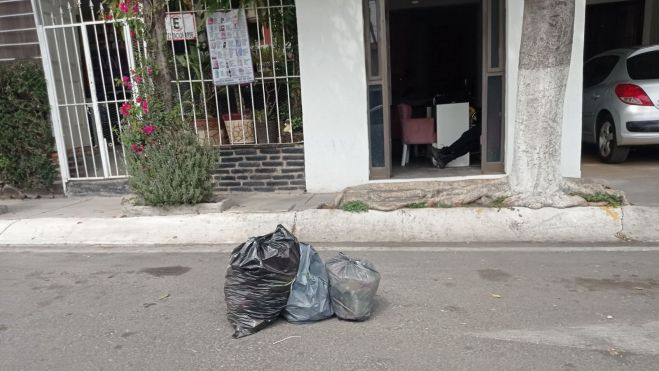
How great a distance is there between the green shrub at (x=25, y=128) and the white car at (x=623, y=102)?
8775mm

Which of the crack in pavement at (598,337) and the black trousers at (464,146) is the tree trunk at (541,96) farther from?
the crack in pavement at (598,337)

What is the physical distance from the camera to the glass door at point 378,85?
7.18m

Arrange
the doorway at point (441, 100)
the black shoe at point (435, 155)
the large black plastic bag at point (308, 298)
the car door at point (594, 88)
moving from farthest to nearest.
A: 1. the car door at point (594, 88)
2. the black shoe at point (435, 155)
3. the doorway at point (441, 100)
4. the large black plastic bag at point (308, 298)

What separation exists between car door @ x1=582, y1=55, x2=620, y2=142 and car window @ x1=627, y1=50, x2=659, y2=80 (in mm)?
351

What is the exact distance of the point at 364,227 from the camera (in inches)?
226

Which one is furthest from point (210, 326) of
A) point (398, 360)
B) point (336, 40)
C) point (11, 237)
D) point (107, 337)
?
point (336, 40)

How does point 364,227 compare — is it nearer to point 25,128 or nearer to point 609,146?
point 609,146

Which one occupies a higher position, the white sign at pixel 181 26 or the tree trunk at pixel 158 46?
the white sign at pixel 181 26

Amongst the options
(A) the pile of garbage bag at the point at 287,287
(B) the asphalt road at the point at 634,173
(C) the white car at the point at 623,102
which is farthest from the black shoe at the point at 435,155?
(A) the pile of garbage bag at the point at 287,287

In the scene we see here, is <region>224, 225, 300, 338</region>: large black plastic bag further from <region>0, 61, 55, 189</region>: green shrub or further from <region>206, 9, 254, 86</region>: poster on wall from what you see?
<region>0, 61, 55, 189</region>: green shrub

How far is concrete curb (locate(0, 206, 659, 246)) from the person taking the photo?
5359mm

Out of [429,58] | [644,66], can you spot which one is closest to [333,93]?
[644,66]

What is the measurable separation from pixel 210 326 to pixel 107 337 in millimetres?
707

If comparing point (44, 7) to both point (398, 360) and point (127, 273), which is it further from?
point (398, 360)
